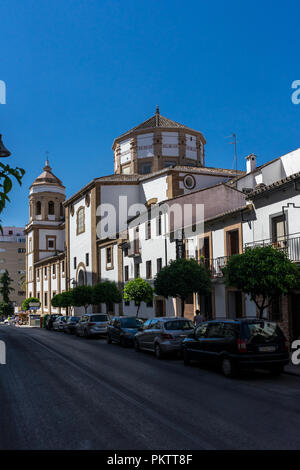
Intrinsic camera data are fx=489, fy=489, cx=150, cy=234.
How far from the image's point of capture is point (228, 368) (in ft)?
42.6

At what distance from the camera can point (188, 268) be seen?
23.4 meters

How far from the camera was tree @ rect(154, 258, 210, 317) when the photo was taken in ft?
76.4

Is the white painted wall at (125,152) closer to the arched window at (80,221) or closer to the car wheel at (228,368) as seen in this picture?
the arched window at (80,221)

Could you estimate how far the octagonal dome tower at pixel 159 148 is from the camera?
53.5 meters

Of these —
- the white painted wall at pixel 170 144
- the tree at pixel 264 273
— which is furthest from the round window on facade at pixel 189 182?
the tree at pixel 264 273

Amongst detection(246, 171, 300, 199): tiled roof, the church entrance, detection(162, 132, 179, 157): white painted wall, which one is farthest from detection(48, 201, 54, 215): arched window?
the church entrance

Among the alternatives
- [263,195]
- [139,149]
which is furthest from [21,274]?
[263,195]

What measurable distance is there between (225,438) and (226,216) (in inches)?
699

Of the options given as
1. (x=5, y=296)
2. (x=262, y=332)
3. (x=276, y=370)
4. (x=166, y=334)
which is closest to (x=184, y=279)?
(x=166, y=334)

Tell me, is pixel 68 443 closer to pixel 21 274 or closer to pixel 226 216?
pixel 226 216

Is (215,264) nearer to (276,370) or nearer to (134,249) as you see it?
(276,370)

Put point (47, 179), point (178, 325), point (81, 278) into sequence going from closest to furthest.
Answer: point (178, 325) → point (81, 278) → point (47, 179)

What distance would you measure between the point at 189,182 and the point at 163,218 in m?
13.8

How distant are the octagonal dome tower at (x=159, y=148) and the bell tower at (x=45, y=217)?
2904 cm
